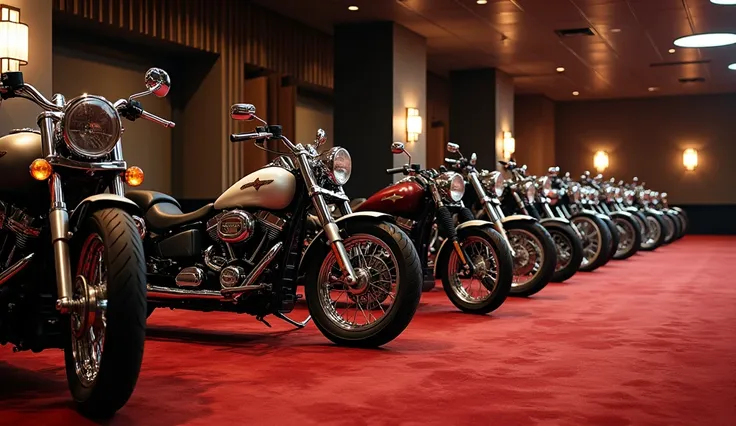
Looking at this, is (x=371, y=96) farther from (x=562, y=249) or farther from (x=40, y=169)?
(x=40, y=169)

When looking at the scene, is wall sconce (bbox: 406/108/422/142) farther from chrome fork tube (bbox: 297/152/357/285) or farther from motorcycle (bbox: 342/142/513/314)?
chrome fork tube (bbox: 297/152/357/285)

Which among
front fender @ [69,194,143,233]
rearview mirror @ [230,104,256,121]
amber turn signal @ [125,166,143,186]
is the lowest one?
front fender @ [69,194,143,233]

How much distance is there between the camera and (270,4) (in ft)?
30.1

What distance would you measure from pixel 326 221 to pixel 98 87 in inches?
210

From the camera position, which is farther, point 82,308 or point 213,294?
point 213,294

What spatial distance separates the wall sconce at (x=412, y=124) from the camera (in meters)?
10.2

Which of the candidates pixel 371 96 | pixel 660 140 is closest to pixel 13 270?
pixel 371 96

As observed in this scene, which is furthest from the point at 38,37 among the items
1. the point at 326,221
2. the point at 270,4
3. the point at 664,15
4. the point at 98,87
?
the point at 664,15

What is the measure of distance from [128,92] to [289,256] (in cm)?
547

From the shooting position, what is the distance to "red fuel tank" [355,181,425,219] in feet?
16.1

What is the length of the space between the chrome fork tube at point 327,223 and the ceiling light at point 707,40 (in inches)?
332

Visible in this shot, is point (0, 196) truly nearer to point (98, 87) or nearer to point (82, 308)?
point (82, 308)

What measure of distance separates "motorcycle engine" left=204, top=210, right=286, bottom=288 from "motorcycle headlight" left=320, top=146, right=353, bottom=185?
0.98 feet

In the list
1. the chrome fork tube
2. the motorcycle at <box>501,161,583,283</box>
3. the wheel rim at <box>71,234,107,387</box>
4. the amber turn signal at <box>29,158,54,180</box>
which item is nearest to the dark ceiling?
the motorcycle at <box>501,161,583,283</box>
